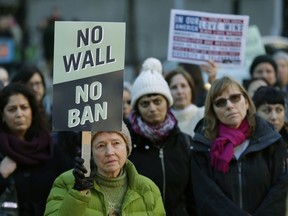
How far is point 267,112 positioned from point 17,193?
7.38ft

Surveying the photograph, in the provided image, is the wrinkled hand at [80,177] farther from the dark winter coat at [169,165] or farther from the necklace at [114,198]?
the dark winter coat at [169,165]

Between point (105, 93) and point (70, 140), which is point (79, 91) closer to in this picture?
point (105, 93)

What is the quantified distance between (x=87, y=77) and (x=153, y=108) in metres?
1.57

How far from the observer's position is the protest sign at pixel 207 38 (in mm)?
9133

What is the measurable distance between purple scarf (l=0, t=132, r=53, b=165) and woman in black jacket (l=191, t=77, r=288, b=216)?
1365 mm

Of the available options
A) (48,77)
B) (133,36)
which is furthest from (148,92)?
(133,36)

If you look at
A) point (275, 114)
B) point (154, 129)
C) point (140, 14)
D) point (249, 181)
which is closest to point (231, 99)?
point (249, 181)

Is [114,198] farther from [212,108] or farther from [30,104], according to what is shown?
[30,104]

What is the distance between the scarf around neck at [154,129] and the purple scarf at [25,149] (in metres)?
0.79

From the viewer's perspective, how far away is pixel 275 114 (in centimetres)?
812

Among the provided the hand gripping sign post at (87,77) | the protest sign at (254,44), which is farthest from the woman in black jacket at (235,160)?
the protest sign at (254,44)

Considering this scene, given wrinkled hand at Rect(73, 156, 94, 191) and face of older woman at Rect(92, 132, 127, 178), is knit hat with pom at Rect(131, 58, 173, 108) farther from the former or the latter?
wrinkled hand at Rect(73, 156, 94, 191)

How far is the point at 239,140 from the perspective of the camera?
707 cm

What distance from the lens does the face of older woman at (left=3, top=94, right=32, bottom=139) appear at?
7906mm
